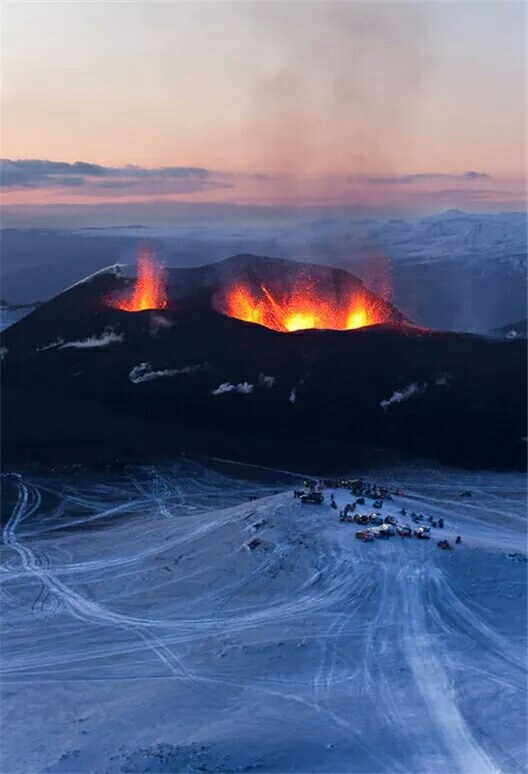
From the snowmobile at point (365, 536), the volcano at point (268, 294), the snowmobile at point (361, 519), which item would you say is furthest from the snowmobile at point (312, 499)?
the volcano at point (268, 294)

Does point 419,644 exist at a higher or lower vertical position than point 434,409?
lower

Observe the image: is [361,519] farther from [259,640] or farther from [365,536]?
[259,640]

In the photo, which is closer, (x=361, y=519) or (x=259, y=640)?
(x=259, y=640)

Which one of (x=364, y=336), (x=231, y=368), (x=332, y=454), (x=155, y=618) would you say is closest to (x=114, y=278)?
(x=231, y=368)

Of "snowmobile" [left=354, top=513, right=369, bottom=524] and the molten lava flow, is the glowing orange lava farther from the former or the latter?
"snowmobile" [left=354, top=513, right=369, bottom=524]

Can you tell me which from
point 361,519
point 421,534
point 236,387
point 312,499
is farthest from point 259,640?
point 236,387

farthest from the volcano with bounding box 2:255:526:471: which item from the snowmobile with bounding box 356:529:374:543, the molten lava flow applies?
the snowmobile with bounding box 356:529:374:543

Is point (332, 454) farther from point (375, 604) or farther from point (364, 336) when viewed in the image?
point (375, 604)
